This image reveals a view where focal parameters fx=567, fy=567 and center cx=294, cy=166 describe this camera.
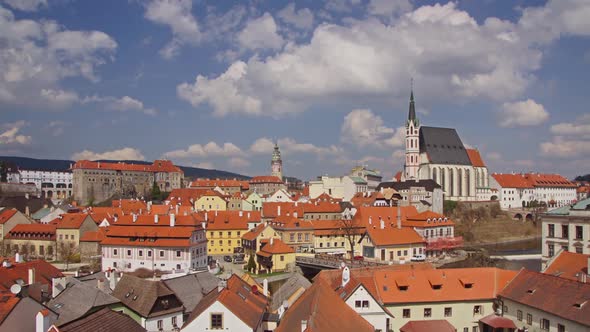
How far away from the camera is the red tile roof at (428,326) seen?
97.9 ft

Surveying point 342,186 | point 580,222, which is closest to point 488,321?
point 580,222

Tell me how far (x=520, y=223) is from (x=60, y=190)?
389 feet

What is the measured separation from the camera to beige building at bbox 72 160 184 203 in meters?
130

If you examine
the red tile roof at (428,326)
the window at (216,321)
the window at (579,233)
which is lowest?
the red tile roof at (428,326)

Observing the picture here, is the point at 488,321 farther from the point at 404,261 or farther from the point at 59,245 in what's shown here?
the point at 59,245

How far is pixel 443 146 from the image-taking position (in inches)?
4963

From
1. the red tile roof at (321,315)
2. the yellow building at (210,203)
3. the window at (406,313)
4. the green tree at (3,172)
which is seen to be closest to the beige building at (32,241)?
the yellow building at (210,203)

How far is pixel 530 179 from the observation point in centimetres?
13075

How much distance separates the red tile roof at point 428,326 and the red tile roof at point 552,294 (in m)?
3.43

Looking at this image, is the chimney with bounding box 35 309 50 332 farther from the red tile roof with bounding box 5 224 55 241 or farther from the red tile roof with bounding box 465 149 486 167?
the red tile roof with bounding box 465 149 486 167

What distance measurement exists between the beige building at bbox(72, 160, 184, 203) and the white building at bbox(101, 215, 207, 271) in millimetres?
76579

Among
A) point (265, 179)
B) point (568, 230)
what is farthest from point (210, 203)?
point (568, 230)

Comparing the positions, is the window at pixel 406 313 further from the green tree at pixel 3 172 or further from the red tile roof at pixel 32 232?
the green tree at pixel 3 172

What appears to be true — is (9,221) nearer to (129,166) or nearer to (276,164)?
(129,166)
